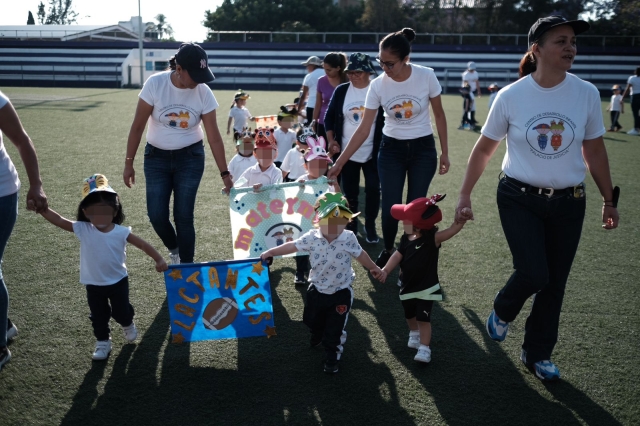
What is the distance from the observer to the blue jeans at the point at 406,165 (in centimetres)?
554

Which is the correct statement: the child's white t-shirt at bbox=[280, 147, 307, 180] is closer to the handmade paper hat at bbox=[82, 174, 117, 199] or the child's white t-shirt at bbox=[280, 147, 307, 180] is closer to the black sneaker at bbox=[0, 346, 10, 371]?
the handmade paper hat at bbox=[82, 174, 117, 199]

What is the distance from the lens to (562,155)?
366cm

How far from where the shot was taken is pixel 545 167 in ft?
12.1

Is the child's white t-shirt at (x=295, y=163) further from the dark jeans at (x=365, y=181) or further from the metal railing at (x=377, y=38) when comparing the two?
the metal railing at (x=377, y=38)

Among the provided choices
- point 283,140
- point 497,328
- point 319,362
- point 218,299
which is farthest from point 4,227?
point 283,140

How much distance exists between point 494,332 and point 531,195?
1011 millimetres

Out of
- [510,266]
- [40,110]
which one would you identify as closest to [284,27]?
[40,110]

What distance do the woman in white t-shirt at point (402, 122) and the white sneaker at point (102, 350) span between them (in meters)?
2.26

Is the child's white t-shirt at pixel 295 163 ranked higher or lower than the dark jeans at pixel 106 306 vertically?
higher

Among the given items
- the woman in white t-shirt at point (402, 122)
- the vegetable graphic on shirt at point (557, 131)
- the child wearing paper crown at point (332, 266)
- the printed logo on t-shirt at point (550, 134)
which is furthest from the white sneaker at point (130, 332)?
the vegetable graphic on shirt at point (557, 131)

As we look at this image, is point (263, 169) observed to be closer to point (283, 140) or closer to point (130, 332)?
point (130, 332)

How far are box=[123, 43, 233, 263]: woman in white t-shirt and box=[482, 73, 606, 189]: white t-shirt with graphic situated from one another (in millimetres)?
2459

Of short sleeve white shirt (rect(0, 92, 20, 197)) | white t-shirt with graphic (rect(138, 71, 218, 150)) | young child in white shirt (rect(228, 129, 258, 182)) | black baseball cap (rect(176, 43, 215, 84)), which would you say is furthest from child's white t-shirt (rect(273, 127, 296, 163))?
short sleeve white shirt (rect(0, 92, 20, 197))

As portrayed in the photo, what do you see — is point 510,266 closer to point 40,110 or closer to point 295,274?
point 295,274
